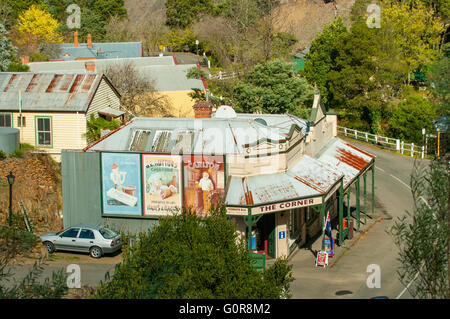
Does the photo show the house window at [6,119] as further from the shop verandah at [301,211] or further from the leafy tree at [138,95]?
the shop verandah at [301,211]

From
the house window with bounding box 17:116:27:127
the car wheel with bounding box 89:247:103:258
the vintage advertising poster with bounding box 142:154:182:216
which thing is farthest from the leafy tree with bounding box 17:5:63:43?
the car wheel with bounding box 89:247:103:258

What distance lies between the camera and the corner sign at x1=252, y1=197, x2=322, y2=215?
28.0 meters

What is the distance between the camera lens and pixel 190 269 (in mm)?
17438

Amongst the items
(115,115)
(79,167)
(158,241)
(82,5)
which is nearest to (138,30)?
(82,5)

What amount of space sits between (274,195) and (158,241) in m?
10.7

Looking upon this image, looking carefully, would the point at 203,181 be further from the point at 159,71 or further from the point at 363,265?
the point at 159,71

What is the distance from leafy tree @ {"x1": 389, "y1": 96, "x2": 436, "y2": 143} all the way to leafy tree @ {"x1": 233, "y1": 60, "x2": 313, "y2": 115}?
43.4 ft

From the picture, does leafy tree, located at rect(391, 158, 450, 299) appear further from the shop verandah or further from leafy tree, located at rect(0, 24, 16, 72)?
leafy tree, located at rect(0, 24, 16, 72)

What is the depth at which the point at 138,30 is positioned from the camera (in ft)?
353

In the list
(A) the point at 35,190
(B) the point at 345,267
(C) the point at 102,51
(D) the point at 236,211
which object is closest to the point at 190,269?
(D) the point at 236,211

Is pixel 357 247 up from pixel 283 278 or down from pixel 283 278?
down
